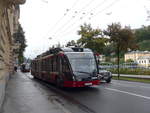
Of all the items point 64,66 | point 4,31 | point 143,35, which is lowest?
point 64,66

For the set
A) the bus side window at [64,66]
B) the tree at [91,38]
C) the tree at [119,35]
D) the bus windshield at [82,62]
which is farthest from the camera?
the tree at [91,38]

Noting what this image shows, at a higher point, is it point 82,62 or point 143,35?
point 143,35

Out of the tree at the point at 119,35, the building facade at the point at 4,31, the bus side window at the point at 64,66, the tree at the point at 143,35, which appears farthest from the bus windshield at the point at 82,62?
the tree at the point at 143,35

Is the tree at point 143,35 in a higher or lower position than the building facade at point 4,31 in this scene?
higher

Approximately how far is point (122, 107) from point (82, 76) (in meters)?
6.61

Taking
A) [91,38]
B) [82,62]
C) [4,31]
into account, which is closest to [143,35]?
[91,38]

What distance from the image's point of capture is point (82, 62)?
17125mm

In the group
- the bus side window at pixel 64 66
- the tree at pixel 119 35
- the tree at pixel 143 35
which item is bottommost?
the bus side window at pixel 64 66

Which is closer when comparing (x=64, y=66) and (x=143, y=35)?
(x=64, y=66)

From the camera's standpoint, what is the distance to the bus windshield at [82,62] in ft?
55.0

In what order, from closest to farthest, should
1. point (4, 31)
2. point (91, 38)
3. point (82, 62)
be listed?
point (4, 31) → point (82, 62) → point (91, 38)

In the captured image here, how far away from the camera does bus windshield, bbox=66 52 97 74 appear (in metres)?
16.8

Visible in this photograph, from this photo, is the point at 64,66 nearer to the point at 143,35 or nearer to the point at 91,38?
the point at 91,38

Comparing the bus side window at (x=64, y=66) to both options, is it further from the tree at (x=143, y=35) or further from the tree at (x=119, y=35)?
the tree at (x=143, y=35)
